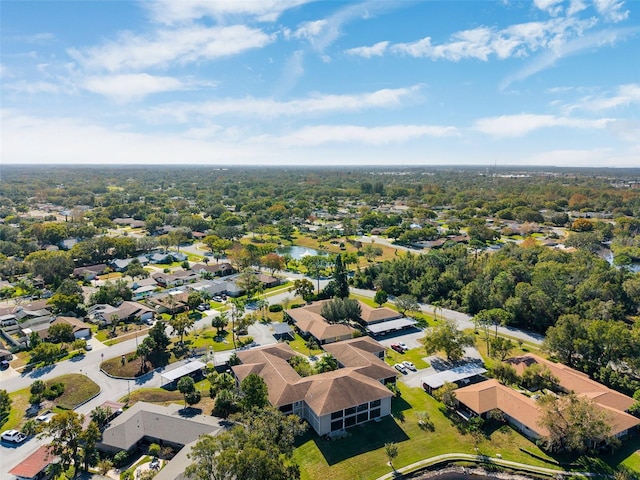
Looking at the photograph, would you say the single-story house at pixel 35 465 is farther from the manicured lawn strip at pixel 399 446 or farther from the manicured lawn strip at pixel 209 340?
the manicured lawn strip at pixel 209 340

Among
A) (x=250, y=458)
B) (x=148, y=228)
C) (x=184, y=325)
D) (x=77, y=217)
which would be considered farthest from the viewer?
(x=77, y=217)

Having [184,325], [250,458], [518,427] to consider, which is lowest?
[518,427]

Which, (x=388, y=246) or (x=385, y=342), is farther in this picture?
(x=388, y=246)

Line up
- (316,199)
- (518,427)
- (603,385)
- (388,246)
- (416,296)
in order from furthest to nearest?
1. (316,199)
2. (388,246)
3. (416,296)
4. (603,385)
5. (518,427)

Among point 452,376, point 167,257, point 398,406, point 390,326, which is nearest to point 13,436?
point 398,406

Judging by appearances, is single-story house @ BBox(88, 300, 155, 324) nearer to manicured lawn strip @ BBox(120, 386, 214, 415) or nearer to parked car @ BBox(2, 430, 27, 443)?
manicured lawn strip @ BBox(120, 386, 214, 415)

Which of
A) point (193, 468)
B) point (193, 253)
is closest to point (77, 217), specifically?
point (193, 253)

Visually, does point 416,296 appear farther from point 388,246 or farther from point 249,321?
point 388,246
